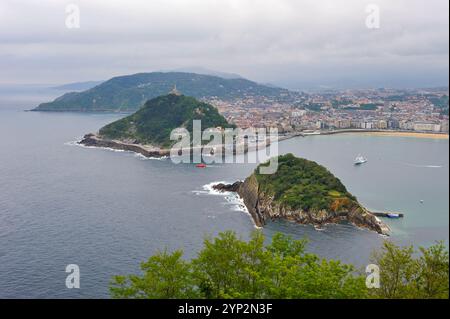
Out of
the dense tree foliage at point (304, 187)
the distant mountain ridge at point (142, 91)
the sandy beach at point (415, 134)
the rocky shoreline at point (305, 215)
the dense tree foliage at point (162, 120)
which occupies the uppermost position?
the distant mountain ridge at point (142, 91)

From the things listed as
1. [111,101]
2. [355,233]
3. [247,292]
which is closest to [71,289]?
[247,292]

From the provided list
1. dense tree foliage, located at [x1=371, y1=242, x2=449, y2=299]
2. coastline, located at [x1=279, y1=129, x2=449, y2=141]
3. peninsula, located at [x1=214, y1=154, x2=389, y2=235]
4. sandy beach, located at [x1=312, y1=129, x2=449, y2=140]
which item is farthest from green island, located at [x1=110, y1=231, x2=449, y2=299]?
coastline, located at [x1=279, y1=129, x2=449, y2=141]

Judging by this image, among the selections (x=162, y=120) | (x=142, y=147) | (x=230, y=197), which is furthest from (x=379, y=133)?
(x=230, y=197)

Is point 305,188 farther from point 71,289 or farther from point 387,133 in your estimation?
point 387,133

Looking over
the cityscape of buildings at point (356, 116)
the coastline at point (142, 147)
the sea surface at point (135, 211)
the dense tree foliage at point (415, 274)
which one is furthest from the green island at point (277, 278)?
the cityscape of buildings at point (356, 116)

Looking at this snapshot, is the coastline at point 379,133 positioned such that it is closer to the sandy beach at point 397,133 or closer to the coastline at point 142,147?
the sandy beach at point 397,133

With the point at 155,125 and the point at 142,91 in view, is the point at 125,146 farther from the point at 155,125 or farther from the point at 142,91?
the point at 142,91

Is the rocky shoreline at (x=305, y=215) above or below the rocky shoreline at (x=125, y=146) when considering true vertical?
below
